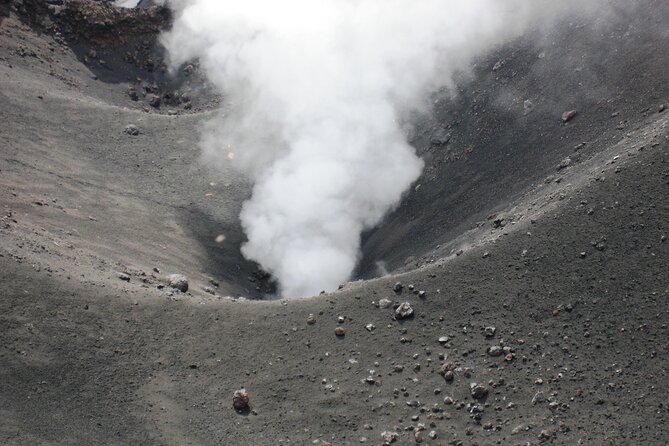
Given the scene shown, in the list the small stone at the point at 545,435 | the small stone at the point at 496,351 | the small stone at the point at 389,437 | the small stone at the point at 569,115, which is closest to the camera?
the small stone at the point at 545,435

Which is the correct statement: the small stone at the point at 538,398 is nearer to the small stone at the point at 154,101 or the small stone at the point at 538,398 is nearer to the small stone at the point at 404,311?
the small stone at the point at 404,311

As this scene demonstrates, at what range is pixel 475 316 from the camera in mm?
19844

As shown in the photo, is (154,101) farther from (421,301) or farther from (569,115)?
(421,301)

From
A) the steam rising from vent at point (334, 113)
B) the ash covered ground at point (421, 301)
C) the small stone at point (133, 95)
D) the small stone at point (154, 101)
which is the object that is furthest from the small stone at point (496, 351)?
the small stone at point (133, 95)

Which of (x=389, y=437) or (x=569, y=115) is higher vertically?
(x=569, y=115)

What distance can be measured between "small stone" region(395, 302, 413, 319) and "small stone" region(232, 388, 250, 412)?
4.73 m

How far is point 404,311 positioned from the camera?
2052 centimetres

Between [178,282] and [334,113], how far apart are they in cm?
1228

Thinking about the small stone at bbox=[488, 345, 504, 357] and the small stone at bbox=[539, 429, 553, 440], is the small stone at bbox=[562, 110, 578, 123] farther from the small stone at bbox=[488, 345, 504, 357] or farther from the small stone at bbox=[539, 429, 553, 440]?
the small stone at bbox=[539, 429, 553, 440]

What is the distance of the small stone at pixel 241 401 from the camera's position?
19.0m

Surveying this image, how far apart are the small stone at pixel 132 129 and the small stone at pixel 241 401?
18731mm

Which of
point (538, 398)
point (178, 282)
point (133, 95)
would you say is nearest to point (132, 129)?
point (133, 95)

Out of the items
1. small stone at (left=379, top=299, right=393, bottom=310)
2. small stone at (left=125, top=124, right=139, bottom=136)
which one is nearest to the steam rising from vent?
small stone at (left=125, top=124, right=139, bottom=136)

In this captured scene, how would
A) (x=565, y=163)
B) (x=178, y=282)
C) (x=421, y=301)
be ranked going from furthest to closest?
(x=565, y=163) → (x=178, y=282) → (x=421, y=301)
